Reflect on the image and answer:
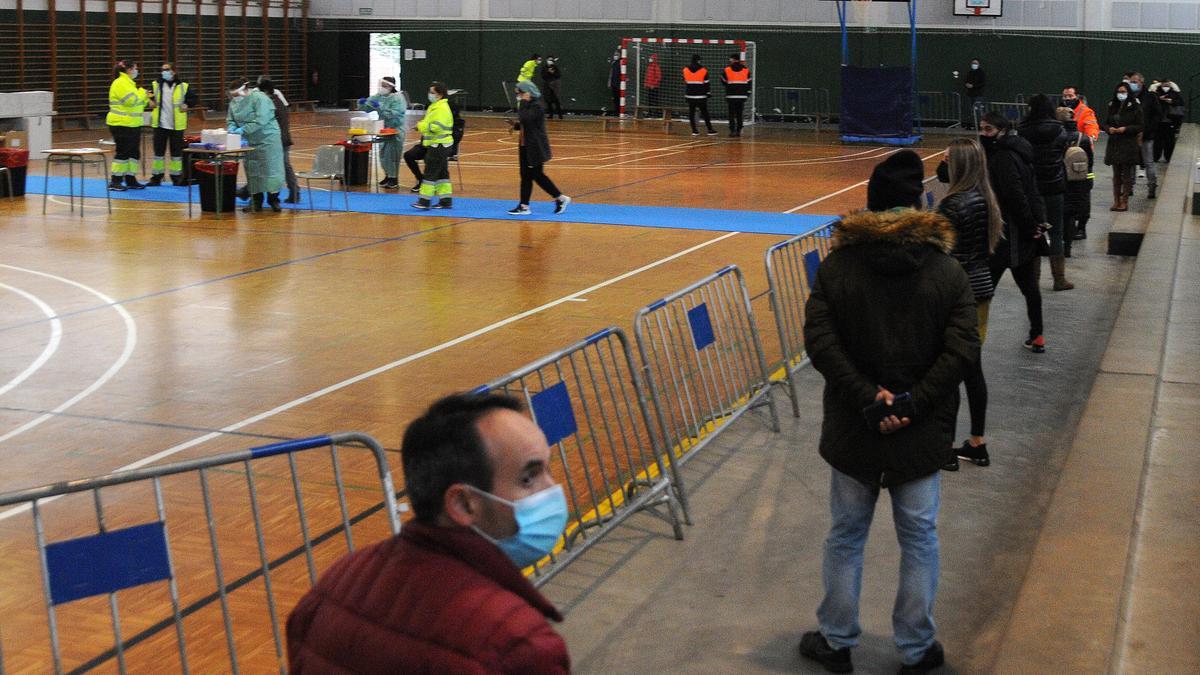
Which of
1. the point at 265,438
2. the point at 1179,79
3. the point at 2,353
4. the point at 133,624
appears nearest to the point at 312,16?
the point at 1179,79

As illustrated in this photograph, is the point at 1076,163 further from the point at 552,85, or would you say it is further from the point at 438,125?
the point at 552,85

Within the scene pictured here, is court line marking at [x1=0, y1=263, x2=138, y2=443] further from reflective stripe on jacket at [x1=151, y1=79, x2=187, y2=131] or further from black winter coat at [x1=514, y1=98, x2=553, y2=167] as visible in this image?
reflective stripe on jacket at [x1=151, y1=79, x2=187, y2=131]

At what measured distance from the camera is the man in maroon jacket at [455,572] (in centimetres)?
218

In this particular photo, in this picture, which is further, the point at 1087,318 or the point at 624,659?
the point at 1087,318

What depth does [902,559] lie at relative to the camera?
511 centimetres

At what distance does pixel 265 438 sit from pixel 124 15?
3034cm

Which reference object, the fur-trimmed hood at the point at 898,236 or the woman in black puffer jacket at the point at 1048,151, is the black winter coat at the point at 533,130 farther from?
the fur-trimmed hood at the point at 898,236

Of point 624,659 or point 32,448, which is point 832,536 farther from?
point 32,448

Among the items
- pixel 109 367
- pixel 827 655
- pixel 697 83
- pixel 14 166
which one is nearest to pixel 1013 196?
pixel 827 655

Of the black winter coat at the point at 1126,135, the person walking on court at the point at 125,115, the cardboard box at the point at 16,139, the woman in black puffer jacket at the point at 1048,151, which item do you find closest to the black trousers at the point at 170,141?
the person walking on court at the point at 125,115

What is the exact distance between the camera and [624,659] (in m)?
5.20

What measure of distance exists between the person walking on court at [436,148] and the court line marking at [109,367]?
6.58 m

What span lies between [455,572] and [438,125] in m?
17.6

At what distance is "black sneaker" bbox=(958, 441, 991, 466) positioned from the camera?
770cm
